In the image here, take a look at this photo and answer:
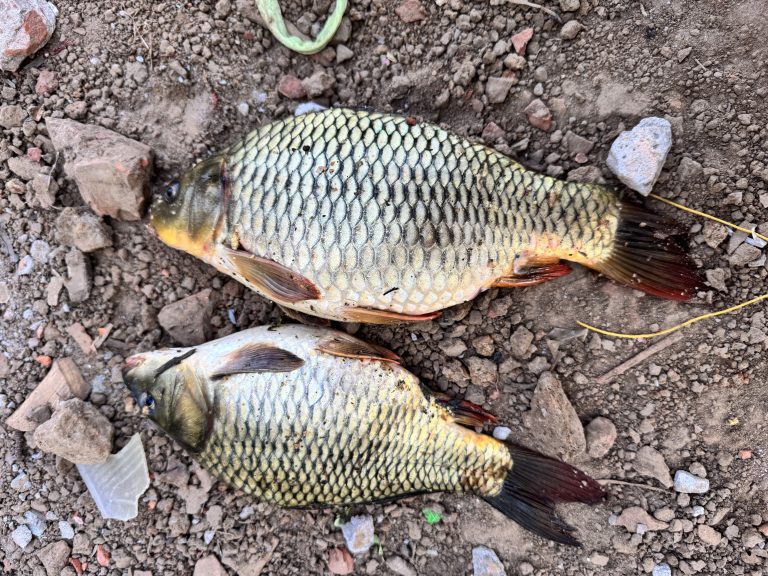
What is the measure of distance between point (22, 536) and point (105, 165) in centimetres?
170

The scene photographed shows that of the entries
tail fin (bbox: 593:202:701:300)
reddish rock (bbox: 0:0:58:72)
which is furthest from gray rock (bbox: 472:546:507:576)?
reddish rock (bbox: 0:0:58:72)

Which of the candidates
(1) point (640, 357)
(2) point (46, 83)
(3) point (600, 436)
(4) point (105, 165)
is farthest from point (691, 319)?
(2) point (46, 83)

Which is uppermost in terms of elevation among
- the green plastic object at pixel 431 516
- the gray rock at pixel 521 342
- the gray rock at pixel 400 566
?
the gray rock at pixel 521 342

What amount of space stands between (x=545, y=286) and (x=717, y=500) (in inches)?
43.6

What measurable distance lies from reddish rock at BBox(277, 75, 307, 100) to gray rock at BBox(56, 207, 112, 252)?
939mm

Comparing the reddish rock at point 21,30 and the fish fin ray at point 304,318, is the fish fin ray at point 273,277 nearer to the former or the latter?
the fish fin ray at point 304,318

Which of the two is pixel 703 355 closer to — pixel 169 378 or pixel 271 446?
pixel 271 446

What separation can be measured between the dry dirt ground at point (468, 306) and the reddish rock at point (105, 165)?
87mm

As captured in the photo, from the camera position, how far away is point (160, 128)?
6.79 ft

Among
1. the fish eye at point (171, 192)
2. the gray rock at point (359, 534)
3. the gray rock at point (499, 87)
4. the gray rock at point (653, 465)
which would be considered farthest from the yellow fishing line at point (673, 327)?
the fish eye at point (171, 192)

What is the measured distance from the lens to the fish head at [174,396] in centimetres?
189

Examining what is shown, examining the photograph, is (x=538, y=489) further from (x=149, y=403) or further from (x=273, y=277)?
(x=149, y=403)

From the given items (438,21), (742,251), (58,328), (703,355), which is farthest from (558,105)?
(58,328)

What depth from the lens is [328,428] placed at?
183cm
